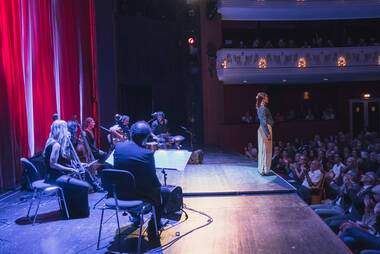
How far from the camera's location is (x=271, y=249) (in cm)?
321

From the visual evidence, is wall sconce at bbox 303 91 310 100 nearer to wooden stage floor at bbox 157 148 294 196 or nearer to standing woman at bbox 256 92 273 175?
wooden stage floor at bbox 157 148 294 196

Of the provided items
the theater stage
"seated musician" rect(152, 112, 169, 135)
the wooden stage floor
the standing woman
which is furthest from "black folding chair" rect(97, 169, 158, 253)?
"seated musician" rect(152, 112, 169, 135)

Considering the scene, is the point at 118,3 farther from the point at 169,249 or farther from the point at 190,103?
the point at 169,249

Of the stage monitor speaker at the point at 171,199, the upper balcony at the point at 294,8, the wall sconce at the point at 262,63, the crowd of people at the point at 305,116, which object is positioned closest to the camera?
the stage monitor speaker at the point at 171,199

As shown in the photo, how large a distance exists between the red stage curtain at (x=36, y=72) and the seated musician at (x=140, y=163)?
11.0 feet

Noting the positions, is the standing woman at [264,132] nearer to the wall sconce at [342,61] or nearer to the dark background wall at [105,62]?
the dark background wall at [105,62]

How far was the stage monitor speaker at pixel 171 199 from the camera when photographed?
3.86m

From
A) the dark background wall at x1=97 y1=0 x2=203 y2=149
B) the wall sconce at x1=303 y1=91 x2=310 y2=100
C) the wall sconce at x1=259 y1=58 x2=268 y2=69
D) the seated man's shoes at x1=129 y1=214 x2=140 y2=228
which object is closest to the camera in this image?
the seated man's shoes at x1=129 y1=214 x2=140 y2=228

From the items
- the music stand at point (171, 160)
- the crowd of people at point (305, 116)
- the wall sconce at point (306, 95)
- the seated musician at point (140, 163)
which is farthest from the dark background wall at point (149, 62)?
the seated musician at point (140, 163)

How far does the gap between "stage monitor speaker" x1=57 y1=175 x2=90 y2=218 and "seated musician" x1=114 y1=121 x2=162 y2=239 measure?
44.9 inches

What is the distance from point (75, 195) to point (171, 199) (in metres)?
1.29

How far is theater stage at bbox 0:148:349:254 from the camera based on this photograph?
131 inches

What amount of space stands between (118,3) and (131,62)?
233 centimetres

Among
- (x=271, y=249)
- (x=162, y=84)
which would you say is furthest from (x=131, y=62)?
(x=271, y=249)
